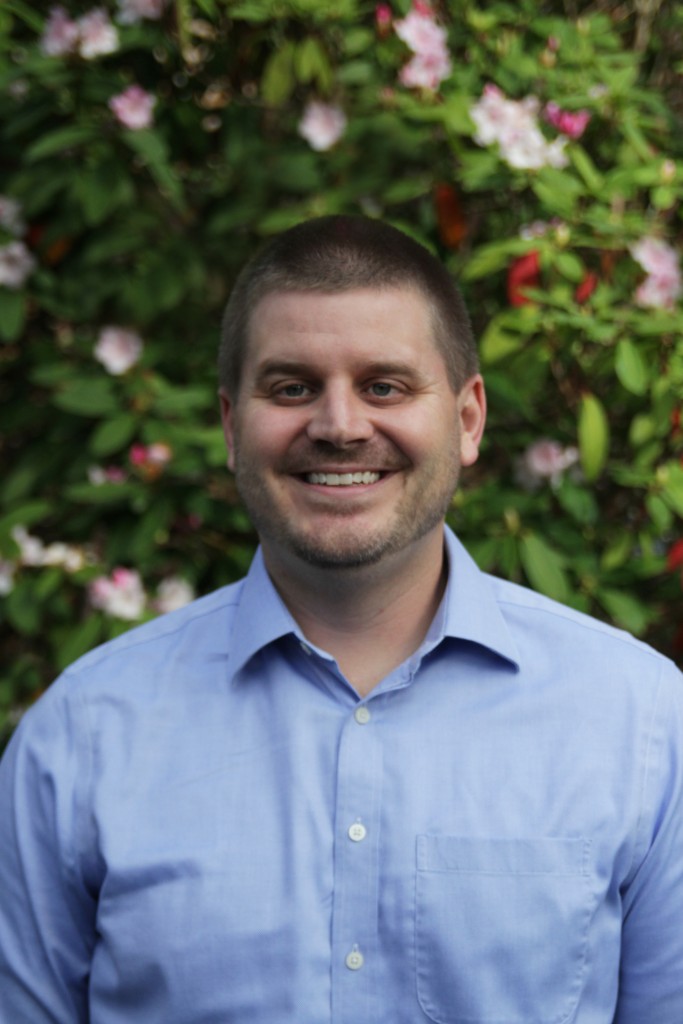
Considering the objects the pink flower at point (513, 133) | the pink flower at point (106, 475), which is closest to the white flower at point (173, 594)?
the pink flower at point (106, 475)

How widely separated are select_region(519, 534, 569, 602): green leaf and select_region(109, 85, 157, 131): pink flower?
1.09 metres

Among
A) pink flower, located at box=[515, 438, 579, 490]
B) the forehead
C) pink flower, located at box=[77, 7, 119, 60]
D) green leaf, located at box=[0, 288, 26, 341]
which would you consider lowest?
pink flower, located at box=[515, 438, 579, 490]

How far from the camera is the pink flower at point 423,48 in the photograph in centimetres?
234

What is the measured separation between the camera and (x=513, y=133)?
2.28m

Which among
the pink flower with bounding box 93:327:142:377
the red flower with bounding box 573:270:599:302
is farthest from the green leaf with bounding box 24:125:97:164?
the red flower with bounding box 573:270:599:302

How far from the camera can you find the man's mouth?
4.72 ft

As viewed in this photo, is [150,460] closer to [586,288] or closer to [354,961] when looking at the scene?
[586,288]

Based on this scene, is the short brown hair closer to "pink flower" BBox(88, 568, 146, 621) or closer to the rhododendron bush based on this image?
the rhododendron bush

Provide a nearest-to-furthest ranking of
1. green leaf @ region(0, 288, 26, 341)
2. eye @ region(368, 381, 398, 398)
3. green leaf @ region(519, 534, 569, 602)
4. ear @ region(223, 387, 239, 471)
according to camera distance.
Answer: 1. eye @ region(368, 381, 398, 398)
2. ear @ region(223, 387, 239, 471)
3. green leaf @ region(519, 534, 569, 602)
4. green leaf @ region(0, 288, 26, 341)

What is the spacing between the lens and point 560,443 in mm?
2438

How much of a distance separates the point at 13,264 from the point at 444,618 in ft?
4.69

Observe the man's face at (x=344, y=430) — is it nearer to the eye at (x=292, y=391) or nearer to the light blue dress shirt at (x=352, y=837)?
the eye at (x=292, y=391)

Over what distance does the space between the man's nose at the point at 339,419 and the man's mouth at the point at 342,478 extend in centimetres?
4

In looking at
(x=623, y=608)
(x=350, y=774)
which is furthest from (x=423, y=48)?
(x=350, y=774)
